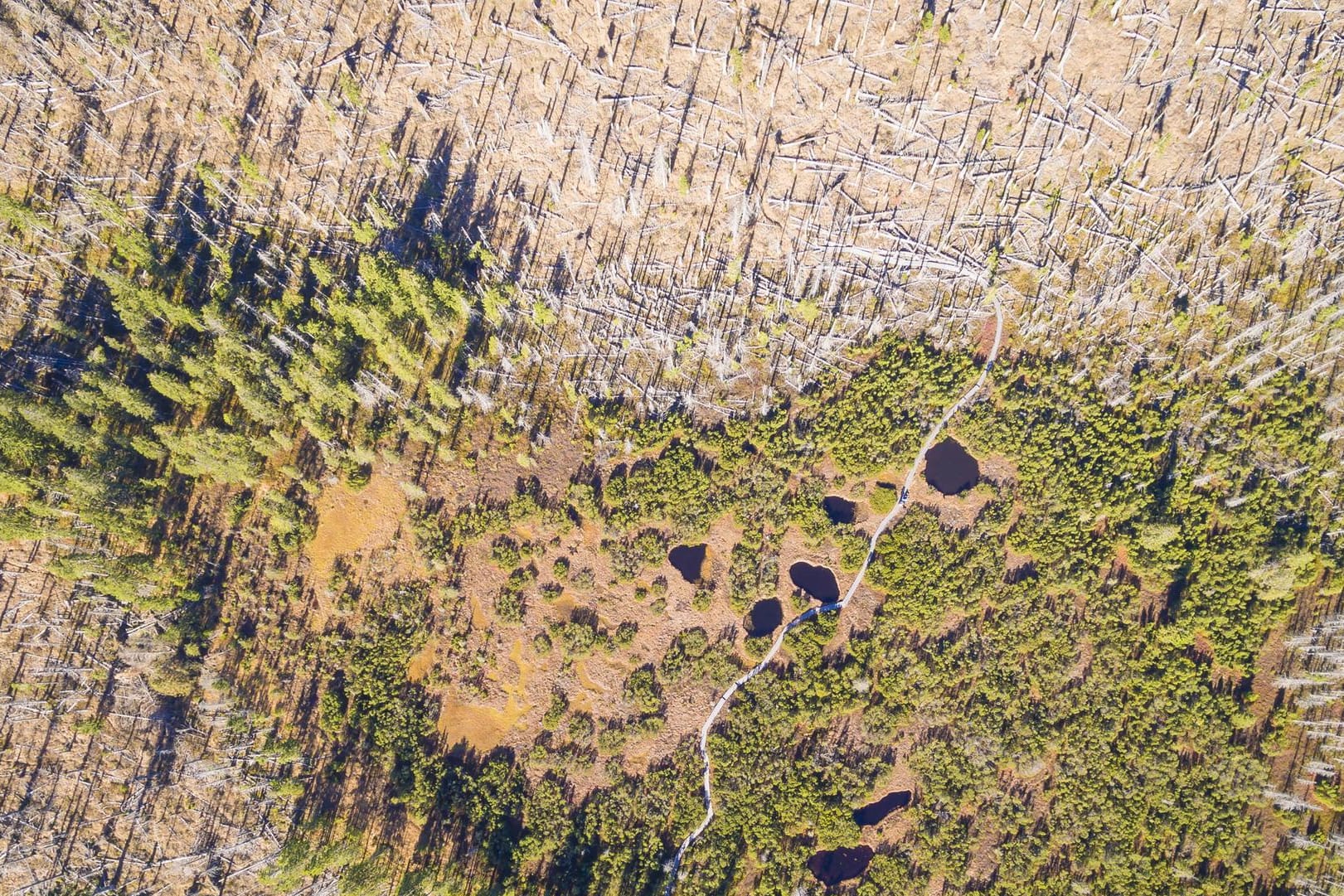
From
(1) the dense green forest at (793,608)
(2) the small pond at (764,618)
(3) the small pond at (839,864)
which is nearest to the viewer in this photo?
(1) the dense green forest at (793,608)

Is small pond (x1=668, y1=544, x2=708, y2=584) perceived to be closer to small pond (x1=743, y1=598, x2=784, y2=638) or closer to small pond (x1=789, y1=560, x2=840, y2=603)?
small pond (x1=743, y1=598, x2=784, y2=638)

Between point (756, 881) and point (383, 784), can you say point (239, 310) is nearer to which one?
point (383, 784)

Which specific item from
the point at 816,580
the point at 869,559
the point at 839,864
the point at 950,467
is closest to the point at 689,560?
the point at 816,580

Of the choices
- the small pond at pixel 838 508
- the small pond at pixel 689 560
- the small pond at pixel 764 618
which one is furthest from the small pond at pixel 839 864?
the small pond at pixel 838 508

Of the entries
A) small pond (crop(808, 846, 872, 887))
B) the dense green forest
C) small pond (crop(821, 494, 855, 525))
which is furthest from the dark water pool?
small pond (crop(821, 494, 855, 525))

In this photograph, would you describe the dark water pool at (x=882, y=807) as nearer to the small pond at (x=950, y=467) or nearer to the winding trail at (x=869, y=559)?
the winding trail at (x=869, y=559)

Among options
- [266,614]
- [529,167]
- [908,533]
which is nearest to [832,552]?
[908,533]

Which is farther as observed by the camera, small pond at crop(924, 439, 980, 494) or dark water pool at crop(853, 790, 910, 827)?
small pond at crop(924, 439, 980, 494)
